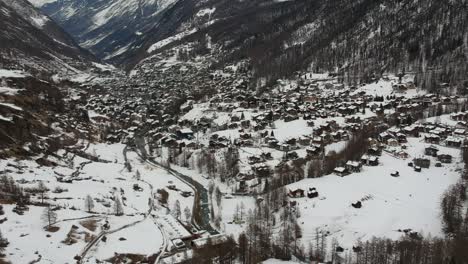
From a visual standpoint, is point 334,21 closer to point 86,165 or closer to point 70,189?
point 86,165

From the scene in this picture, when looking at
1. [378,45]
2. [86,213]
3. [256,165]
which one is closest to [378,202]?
[256,165]

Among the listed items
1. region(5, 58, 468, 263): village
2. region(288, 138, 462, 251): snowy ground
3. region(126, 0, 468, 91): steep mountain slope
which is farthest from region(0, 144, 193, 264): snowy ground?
region(126, 0, 468, 91): steep mountain slope

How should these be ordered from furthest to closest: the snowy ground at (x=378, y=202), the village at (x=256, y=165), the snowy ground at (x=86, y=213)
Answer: the village at (x=256, y=165) < the snowy ground at (x=378, y=202) < the snowy ground at (x=86, y=213)

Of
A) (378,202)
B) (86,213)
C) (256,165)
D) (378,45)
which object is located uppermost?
(378,45)

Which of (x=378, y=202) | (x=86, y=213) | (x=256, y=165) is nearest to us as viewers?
(x=378, y=202)

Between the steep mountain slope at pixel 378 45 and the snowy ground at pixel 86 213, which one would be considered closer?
the snowy ground at pixel 86 213

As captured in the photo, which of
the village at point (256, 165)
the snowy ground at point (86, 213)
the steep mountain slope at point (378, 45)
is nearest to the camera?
the snowy ground at point (86, 213)

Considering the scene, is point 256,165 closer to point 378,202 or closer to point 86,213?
point 378,202

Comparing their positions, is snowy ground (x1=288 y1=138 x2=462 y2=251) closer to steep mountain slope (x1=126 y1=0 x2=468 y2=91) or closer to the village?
the village

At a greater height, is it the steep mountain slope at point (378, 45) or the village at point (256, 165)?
the steep mountain slope at point (378, 45)

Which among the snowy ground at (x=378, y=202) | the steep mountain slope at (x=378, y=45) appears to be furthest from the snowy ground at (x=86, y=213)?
the steep mountain slope at (x=378, y=45)

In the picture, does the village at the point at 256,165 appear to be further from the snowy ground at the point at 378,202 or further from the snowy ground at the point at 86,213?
the snowy ground at the point at 86,213
